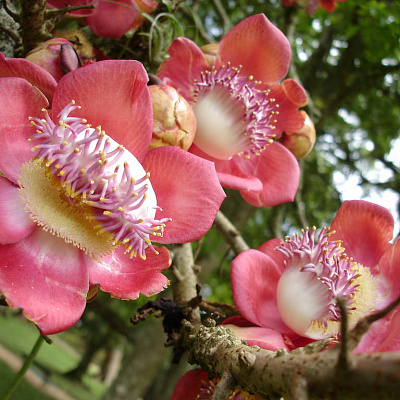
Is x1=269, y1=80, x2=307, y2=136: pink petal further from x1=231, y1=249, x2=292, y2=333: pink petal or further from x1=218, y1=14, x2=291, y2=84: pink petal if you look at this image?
x1=231, y1=249, x2=292, y2=333: pink petal

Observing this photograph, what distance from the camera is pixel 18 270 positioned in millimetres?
482

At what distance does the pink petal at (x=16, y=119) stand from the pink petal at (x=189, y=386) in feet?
1.33

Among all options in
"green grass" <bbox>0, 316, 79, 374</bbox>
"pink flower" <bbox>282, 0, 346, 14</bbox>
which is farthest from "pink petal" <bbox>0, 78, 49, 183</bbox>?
"green grass" <bbox>0, 316, 79, 374</bbox>

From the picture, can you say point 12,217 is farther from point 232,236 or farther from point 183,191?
point 232,236

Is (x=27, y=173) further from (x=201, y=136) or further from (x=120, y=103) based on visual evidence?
(x=201, y=136)

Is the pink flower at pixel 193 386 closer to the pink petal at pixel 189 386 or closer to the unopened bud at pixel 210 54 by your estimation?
the pink petal at pixel 189 386

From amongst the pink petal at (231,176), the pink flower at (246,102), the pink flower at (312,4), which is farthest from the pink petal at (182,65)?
the pink flower at (312,4)

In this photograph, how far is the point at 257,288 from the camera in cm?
70

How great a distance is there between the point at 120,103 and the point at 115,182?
0.37 feet

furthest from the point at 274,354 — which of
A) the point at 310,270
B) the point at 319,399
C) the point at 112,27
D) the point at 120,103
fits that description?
the point at 112,27

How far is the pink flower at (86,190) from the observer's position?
0.49 meters

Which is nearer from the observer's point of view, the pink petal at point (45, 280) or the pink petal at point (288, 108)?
the pink petal at point (45, 280)

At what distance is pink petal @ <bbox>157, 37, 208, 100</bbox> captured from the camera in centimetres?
73

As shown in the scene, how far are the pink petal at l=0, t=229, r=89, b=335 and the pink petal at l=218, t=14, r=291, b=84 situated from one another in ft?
1.46
